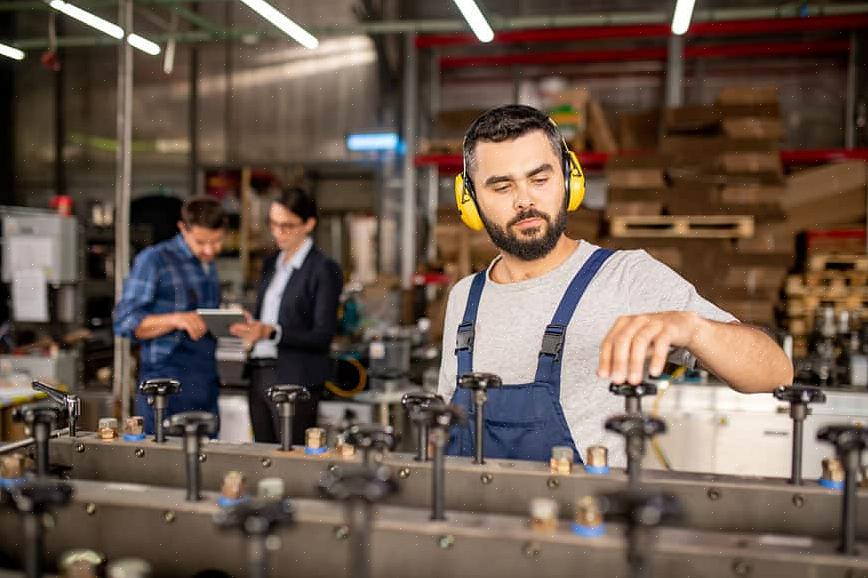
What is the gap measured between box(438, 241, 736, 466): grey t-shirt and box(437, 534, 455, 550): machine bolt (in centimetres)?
70

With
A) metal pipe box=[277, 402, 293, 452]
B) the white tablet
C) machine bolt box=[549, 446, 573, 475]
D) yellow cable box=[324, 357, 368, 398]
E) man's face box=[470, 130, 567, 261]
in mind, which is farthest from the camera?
yellow cable box=[324, 357, 368, 398]

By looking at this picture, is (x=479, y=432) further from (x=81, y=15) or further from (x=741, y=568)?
(x=81, y=15)

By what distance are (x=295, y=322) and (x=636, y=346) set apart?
2387mm

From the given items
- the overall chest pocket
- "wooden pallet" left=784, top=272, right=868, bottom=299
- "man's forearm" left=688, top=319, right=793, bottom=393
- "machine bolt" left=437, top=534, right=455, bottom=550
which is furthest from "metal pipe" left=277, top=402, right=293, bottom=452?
"wooden pallet" left=784, top=272, right=868, bottom=299

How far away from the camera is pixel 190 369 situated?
10.8ft

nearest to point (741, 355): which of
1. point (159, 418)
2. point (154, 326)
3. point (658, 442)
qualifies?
point (159, 418)

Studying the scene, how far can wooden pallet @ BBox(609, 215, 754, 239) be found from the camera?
4.99 metres

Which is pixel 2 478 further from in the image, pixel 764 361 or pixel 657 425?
pixel 764 361

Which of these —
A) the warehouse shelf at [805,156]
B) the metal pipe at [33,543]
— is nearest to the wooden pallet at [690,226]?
the warehouse shelf at [805,156]

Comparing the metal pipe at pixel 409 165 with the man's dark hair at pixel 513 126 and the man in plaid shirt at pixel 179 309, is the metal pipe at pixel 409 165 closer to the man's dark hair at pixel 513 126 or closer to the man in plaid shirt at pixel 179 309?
the man in plaid shirt at pixel 179 309

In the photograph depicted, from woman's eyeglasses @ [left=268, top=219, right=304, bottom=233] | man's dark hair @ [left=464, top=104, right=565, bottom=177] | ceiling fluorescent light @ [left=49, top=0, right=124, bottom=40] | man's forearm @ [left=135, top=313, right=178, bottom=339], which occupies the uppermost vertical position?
ceiling fluorescent light @ [left=49, top=0, right=124, bottom=40]

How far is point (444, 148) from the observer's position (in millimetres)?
6180

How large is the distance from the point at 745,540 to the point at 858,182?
5.30 meters

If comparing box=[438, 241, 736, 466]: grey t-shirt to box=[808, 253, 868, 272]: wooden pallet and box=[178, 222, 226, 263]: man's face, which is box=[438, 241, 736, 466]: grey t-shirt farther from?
box=[808, 253, 868, 272]: wooden pallet
